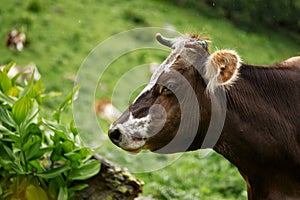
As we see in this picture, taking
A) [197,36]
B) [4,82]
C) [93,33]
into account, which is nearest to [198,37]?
[197,36]

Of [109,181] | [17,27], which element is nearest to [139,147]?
[109,181]

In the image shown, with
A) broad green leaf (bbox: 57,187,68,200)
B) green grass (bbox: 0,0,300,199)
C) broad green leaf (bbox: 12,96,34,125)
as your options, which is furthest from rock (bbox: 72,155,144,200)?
green grass (bbox: 0,0,300,199)

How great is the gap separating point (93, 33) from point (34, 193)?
25.6 ft

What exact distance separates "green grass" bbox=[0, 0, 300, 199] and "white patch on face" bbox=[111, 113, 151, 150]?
15.2ft

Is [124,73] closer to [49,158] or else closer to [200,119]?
[49,158]

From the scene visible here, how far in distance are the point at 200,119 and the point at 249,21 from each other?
972 centimetres

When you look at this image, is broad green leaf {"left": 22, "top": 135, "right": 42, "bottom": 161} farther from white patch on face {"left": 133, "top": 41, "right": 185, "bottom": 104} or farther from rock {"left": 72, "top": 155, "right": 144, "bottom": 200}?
white patch on face {"left": 133, "top": 41, "right": 185, "bottom": 104}

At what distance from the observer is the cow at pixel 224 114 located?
4.49 m

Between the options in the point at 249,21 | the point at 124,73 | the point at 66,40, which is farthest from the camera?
the point at 249,21

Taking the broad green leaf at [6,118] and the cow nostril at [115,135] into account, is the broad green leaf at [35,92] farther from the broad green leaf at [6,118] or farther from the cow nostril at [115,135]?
the cow nostril at [115,135]

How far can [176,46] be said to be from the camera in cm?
464

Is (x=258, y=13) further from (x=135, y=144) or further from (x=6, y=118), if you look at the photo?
(x=135, y=144)

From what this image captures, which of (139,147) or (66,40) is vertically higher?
(139,147)

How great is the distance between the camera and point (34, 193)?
5.81 metres
